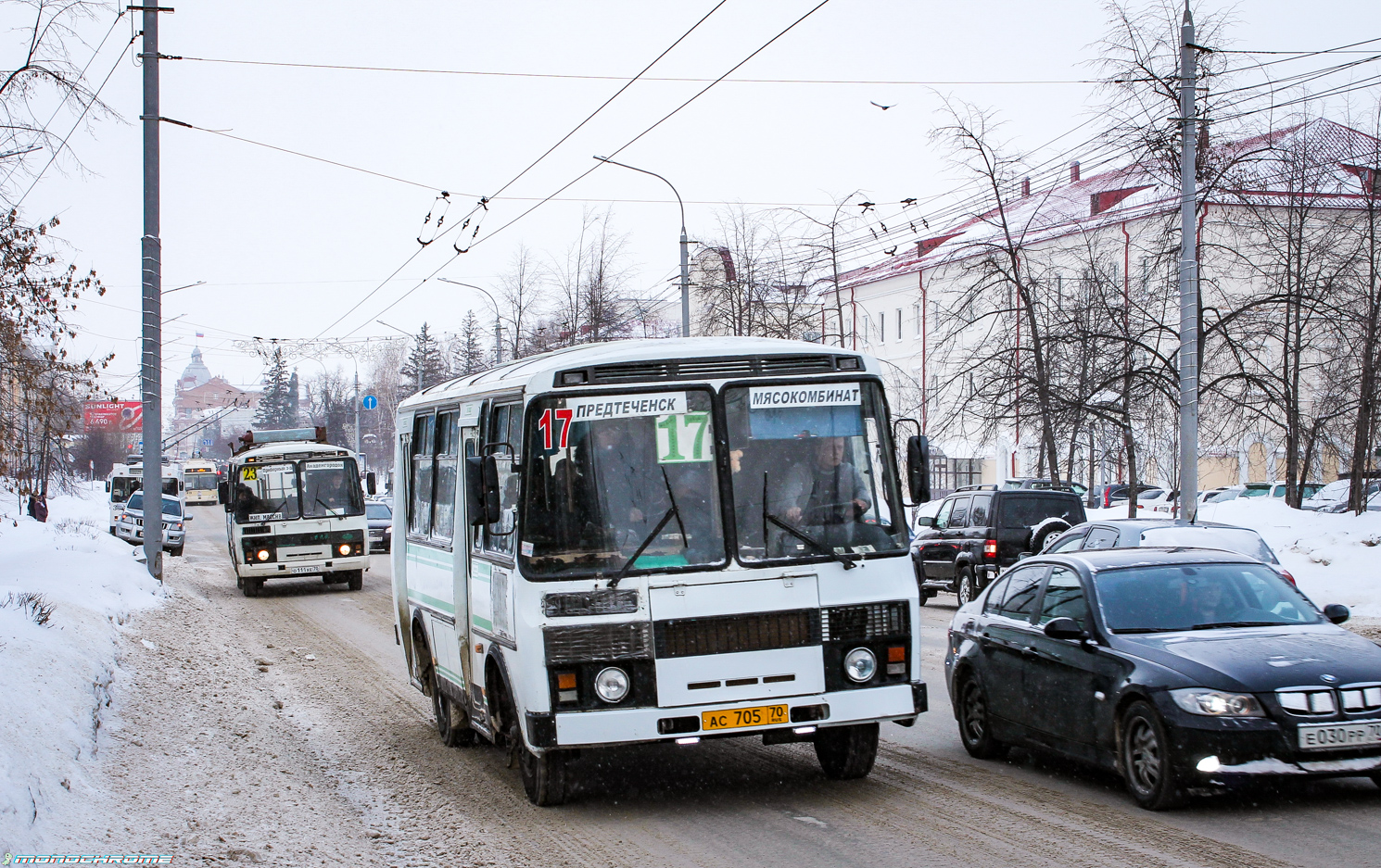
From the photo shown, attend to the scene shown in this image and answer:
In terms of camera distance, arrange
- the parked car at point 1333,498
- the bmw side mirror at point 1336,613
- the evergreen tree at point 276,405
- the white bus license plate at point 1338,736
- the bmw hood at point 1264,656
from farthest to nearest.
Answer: the evergreen tree at point 276,405, the parked car at point 1333,498, the bmw side mirror at point 1336,613, the bmw hood at point 1264,656, the white bus license plate at point 1338,736

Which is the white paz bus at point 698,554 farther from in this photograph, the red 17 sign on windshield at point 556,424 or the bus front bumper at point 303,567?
the bus front bumper at point 303,567

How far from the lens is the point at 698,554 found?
25.5ft

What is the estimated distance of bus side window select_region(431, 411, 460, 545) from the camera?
10008 millimetres

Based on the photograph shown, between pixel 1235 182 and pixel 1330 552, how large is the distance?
7117mm

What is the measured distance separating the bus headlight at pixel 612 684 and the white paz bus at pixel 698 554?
0.04 feet

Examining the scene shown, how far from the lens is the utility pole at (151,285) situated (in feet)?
70.9

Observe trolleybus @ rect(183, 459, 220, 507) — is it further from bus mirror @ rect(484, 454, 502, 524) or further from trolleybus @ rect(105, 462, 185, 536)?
bus mirror @ rect(484, 454, 502, 524)

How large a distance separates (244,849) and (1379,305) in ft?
85.3

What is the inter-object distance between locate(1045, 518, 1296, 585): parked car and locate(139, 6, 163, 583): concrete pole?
1446 centimetres

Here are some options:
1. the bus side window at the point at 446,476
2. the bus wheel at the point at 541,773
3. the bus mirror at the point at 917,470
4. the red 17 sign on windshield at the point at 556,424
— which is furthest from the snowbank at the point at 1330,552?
the red 17 sign on windshield at the point at 556,424

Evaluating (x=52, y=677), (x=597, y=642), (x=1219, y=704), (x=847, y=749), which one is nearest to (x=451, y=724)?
(x=52, y=677)

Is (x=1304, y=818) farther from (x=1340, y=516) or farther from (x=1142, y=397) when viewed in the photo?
(x=1142, y=397)

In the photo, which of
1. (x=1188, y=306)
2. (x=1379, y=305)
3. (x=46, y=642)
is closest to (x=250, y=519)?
(x=46, y=642)

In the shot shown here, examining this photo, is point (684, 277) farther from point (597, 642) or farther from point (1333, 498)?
point (597, 642)
